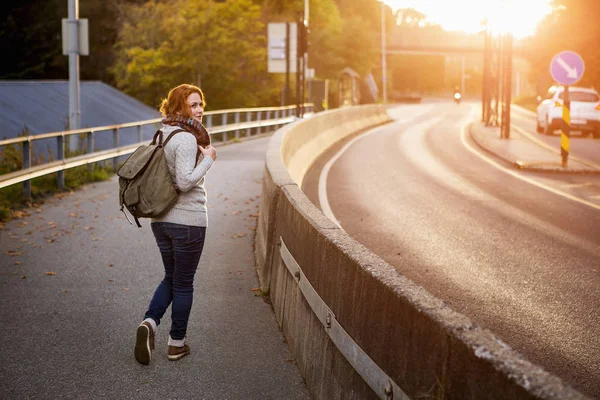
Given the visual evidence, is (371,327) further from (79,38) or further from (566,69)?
(566,69)

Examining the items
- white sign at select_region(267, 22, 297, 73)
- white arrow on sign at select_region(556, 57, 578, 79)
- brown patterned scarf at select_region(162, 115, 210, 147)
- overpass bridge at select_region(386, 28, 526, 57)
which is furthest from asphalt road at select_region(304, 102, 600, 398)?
overpass bridge at select_region(386, 28, 526, 57)

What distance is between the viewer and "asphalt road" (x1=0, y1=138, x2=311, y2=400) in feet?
17.9

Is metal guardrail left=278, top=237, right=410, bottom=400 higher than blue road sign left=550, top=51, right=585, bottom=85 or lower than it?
lower

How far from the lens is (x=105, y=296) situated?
7828mm

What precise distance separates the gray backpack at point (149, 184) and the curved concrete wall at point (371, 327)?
93 centimetres

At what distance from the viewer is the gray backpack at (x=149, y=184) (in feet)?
18.9

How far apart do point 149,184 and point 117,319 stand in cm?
167

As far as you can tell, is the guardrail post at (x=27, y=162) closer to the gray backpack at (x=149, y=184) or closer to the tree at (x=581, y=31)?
the gray backpack at (x=149, y=184)

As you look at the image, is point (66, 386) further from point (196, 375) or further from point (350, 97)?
point (350, 97)

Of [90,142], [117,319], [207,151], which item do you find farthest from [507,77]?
[207,151]

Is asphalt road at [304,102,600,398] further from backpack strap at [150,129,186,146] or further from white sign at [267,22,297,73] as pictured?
white sign at [267,22,297,73]

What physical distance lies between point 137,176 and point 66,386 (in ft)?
4.51

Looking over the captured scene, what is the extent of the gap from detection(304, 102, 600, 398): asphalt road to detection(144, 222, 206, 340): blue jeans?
2253 millimetres

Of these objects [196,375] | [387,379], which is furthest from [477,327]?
[196,375]
